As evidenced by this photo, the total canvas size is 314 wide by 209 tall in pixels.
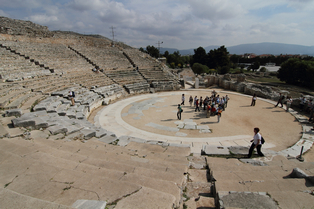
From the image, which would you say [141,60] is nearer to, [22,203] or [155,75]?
[155,75]

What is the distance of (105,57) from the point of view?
85.1 feet

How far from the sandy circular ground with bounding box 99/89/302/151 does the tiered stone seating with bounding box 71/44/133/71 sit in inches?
381

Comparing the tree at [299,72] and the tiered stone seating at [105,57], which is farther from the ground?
the tiered stone seating at [105,57]

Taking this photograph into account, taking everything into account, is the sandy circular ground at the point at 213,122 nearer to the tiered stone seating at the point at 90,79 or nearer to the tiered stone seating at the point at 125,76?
the tiered stone seating at the point at 90,79

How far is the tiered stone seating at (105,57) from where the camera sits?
77.2 feet

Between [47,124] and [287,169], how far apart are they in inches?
338

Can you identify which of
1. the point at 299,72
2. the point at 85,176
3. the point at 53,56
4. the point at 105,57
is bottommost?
the point at 85,176

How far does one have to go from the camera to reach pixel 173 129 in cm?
1037

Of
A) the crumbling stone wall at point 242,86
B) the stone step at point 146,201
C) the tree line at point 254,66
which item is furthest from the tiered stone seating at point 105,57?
the tree line at point 254,66

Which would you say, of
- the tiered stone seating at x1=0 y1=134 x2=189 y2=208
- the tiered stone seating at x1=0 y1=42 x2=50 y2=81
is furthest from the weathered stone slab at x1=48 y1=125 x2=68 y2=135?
the tiered stone seating at x1=0 y1=42 x2=50 y2=81

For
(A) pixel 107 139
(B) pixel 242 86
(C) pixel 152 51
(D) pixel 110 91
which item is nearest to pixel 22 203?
(A) pixel 107 139

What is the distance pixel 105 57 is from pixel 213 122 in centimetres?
2066

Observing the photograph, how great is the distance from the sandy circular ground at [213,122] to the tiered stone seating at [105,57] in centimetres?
968

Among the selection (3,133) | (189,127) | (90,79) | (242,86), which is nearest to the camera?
(3,133)
